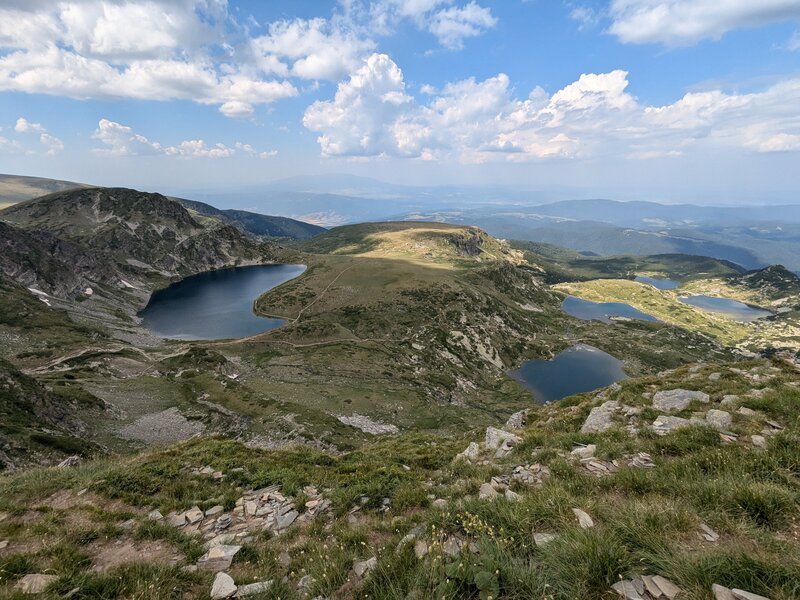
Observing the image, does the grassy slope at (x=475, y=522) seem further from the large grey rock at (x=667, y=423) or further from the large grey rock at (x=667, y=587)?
the large grey rock at (x=667, y=423)

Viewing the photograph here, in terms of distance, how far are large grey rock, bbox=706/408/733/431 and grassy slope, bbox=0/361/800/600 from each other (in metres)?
0.41

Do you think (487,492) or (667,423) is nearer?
(487,492)

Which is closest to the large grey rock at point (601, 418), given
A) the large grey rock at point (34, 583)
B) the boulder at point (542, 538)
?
the boulder at point (542, 538)

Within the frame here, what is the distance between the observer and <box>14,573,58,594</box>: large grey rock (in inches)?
283

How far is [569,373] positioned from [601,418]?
154080 millimetres

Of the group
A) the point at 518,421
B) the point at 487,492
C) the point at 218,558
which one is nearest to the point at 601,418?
the point at 518,421

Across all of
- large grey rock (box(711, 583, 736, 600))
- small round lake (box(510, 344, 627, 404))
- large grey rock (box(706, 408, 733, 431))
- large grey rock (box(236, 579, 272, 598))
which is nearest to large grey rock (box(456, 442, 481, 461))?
large grey rock (box(706, 408, 733, 431))

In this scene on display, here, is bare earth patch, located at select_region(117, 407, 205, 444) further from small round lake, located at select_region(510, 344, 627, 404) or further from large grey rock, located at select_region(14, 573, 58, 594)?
small round lake, located at select_region(510, 344, 627, 404)

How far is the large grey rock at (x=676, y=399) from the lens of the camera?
19.2m

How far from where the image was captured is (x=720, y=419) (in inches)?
A: 586

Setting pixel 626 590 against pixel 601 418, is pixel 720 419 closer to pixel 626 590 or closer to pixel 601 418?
pixel 601 418

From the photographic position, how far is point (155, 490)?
47.6 ft

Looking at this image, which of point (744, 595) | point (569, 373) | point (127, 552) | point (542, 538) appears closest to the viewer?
point (744, 595)

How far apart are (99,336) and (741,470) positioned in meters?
128
